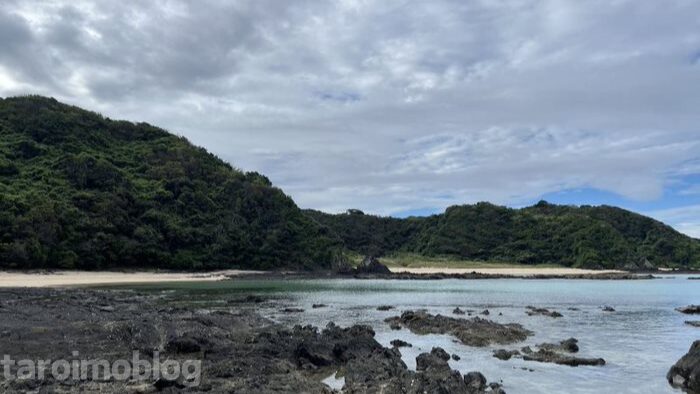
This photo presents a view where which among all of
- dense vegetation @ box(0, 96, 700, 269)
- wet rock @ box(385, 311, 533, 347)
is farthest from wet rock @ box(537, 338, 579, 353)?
dense vegetation @ box(0, 96, 700, 269)

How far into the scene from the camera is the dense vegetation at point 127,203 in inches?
3019

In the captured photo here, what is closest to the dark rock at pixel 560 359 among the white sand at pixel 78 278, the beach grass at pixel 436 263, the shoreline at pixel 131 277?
the shoreline at pixel 131 277

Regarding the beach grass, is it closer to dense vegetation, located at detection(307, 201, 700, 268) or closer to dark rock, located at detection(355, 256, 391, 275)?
dense vegetation, located at detection(307, 201, 700, 268)

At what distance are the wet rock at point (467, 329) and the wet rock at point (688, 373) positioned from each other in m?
7.98

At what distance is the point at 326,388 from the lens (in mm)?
14062

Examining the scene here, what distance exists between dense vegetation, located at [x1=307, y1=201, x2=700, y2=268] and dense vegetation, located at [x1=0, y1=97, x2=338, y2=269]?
58.4 meters

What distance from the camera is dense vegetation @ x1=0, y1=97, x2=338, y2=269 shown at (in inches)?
3019

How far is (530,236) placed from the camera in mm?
163125

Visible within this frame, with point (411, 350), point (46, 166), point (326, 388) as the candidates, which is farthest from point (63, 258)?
point (326, 388)

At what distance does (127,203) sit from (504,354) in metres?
86.3

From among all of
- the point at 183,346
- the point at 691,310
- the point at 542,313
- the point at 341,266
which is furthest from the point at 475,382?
the point at 341,266

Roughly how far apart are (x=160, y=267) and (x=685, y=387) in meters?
84.0

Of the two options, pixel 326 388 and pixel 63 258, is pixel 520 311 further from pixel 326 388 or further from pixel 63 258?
pixel 63 258

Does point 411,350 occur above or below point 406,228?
below
